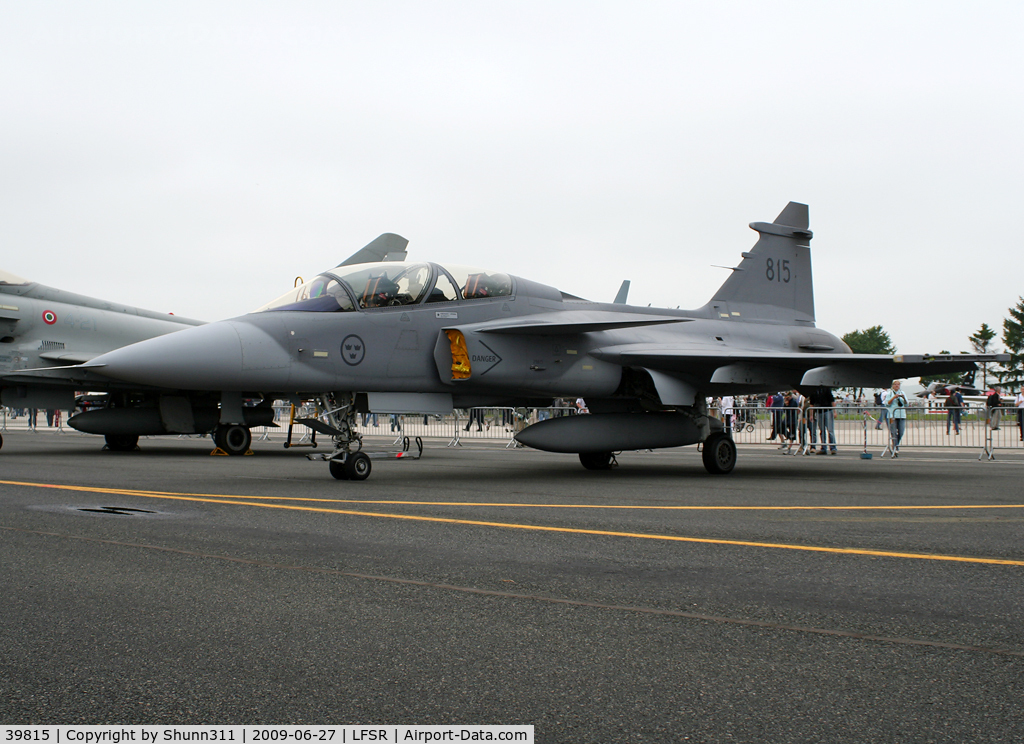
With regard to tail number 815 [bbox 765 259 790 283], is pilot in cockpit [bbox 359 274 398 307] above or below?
below

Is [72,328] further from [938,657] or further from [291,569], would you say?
[938,657]

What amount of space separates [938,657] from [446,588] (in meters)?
2.25

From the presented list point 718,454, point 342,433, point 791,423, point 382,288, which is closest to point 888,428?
point 791,423

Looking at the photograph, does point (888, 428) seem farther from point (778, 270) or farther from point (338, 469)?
point (338, 469)

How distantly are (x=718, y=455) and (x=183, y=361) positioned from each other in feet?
24.6

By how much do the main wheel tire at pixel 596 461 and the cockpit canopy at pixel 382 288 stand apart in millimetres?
3557

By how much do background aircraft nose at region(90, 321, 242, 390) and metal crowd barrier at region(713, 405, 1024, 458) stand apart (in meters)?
13.1

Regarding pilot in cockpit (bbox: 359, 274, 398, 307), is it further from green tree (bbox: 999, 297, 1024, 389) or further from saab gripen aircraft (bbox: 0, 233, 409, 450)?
green tree (bbox: 999, 297, 1024, 389)

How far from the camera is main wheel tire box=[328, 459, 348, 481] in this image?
33.6 feet

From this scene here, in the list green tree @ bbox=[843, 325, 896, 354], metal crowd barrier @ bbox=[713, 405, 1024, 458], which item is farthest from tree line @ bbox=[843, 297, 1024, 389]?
metal crowd barrier @ bbox=[713, 405, 1024, 458]

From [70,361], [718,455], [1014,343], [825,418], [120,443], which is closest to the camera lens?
[718,455]

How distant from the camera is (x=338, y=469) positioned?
10.3m

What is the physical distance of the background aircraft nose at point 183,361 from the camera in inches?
346

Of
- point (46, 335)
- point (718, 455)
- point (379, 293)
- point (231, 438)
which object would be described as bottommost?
point (718, 455)
